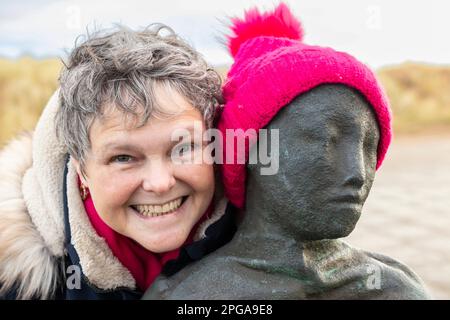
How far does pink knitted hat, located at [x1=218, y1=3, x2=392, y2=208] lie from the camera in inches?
67.2

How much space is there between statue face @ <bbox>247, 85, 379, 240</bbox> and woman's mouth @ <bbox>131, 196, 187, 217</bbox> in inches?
11.2

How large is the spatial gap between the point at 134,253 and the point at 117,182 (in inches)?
13.3

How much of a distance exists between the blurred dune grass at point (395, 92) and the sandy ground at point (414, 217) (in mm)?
1232

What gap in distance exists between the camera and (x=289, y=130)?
172 cm

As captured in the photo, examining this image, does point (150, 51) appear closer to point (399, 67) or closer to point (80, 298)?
point (80, 298)

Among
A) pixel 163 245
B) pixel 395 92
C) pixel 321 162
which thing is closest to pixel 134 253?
pixel 163 245

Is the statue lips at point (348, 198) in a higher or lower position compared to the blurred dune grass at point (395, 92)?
higher

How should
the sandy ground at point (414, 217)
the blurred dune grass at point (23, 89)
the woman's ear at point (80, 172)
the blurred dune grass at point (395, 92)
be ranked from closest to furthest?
the woman's ear at point (80, 172)
the sandy ground at point (414, 217)
the blurred dune grass at point (23, 89)
the blurred dune grass at point (395, 92)

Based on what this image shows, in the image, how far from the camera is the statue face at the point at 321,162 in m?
1.69

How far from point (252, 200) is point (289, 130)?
0.81 ft

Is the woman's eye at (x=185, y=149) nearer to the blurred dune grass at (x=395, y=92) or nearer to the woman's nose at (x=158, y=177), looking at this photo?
the woman's nose at (x=158, y=177)

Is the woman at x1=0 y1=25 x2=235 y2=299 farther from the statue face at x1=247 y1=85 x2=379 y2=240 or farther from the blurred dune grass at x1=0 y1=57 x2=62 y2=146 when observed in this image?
the blurred dune grass at x1=0 y1=57 x2=62 y2=146

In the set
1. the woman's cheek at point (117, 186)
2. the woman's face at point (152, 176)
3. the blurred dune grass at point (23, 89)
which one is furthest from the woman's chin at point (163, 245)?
the blurred dune grass at point (23, 89)
